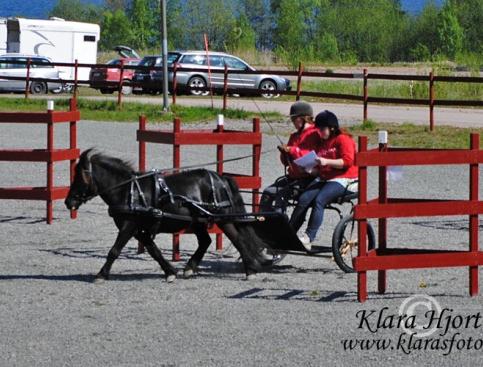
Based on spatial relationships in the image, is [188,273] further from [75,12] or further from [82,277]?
[75,12]

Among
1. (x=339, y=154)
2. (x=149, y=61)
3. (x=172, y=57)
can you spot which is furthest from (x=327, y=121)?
(x=149, y=61)

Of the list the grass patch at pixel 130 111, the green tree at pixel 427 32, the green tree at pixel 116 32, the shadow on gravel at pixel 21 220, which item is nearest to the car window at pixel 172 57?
the grass patch at pixel 130 111

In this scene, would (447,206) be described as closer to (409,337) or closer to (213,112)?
(409,337)

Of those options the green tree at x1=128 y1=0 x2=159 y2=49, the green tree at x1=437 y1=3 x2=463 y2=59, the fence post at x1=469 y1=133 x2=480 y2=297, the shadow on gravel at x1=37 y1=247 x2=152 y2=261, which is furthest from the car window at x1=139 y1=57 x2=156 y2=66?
the green tree at x1=128 y1=0 x2=159 y2=49

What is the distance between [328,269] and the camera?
11797mm

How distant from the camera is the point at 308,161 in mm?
11531

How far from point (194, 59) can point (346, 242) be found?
29072 millimetres

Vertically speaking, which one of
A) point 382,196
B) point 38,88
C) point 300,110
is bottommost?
point 382,196

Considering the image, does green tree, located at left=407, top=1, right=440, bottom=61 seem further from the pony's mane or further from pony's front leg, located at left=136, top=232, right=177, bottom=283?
pony's front leg, located at left=136, top=232, right=177, bottom=283

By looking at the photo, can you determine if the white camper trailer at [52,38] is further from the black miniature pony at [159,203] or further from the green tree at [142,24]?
the green tree at [142,24]

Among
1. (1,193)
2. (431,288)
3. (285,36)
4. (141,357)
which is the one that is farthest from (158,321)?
(285,36)

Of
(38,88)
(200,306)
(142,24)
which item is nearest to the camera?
(200,306)

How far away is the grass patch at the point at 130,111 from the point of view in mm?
29672

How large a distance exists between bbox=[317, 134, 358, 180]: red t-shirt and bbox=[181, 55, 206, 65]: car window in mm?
28427
